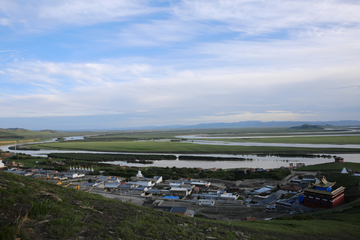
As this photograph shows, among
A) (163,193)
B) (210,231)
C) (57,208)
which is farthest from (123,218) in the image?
(163,193)

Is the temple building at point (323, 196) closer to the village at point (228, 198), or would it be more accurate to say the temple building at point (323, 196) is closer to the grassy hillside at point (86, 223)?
the village at point (228, 198)

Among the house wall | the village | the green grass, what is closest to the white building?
the village

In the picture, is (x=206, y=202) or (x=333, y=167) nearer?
Result: (x=206, y=202)

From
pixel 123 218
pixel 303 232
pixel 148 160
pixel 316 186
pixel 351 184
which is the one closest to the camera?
pixel 123 218

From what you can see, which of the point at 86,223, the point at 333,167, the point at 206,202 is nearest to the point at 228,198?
the point at 206,202

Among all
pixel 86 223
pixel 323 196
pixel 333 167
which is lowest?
pixel 333 167

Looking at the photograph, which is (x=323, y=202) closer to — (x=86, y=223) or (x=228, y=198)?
(x=228, y=198)

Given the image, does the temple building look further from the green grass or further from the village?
the green grass

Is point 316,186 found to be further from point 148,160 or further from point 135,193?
point 148,160
